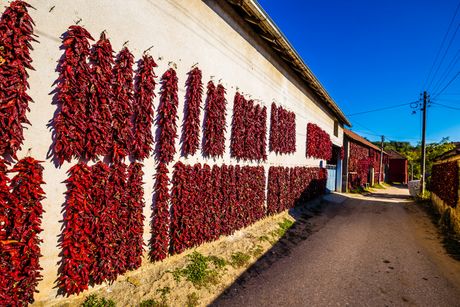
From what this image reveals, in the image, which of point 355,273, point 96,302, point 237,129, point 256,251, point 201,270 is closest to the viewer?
point 96,302

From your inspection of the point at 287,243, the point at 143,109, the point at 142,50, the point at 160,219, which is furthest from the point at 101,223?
the point at 287,243

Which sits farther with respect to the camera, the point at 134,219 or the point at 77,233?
the point at 134,219


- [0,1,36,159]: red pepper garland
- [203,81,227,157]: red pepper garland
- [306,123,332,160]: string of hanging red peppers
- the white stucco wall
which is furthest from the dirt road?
[306,123,332,160]: string of hanging red peppers

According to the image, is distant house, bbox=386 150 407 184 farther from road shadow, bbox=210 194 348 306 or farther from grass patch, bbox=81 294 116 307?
grass patch, bbox=81 294 116 307

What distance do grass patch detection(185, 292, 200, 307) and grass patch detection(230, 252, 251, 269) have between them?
55.3 inches

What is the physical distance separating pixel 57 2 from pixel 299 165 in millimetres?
10315

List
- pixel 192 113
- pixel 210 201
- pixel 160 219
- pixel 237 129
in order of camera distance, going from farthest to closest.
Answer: pixel 237 129, pixel 210 201, pixel 192 113, pixel 160 219

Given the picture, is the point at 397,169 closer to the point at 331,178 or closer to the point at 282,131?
the point at 331,178

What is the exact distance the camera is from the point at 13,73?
8.36 ft

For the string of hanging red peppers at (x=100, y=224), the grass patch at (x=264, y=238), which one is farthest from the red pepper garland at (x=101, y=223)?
the grass patch at (x=264, y=238)

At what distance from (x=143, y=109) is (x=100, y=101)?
744mm

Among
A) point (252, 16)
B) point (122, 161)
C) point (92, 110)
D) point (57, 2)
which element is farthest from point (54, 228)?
point (252, 16)

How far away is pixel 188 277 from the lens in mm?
4488

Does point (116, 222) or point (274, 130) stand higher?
point (274, 130)
